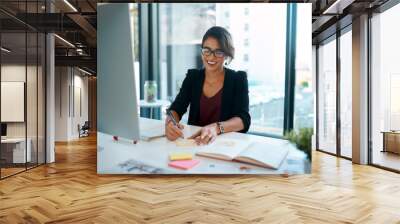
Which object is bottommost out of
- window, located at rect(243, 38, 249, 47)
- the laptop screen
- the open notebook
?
the open notebook

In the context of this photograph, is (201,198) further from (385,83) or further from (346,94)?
(346,94)

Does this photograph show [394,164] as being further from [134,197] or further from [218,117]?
[134,197]

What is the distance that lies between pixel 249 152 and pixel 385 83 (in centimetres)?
318

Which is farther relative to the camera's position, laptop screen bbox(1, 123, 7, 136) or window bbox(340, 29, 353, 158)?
window bbox(340, 29, 353, 158)

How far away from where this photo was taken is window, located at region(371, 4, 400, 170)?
7039 mm

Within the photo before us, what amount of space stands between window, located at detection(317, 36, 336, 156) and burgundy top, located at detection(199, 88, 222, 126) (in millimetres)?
4720

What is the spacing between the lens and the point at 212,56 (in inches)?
253

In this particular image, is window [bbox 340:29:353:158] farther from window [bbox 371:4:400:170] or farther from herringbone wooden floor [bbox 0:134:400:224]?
herringbone wooden floor [bbox 0:134:400:224]

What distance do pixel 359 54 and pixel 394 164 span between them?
238 centimetres

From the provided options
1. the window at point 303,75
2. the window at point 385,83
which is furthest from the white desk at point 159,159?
the window at point 385,83

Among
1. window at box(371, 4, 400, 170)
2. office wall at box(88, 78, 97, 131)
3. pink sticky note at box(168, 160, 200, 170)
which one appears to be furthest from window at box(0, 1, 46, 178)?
office wall at box(88, 78, 97, 131)

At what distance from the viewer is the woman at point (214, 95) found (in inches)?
252

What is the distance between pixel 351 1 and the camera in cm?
684

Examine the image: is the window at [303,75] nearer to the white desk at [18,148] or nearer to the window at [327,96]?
the window at [327,96]
